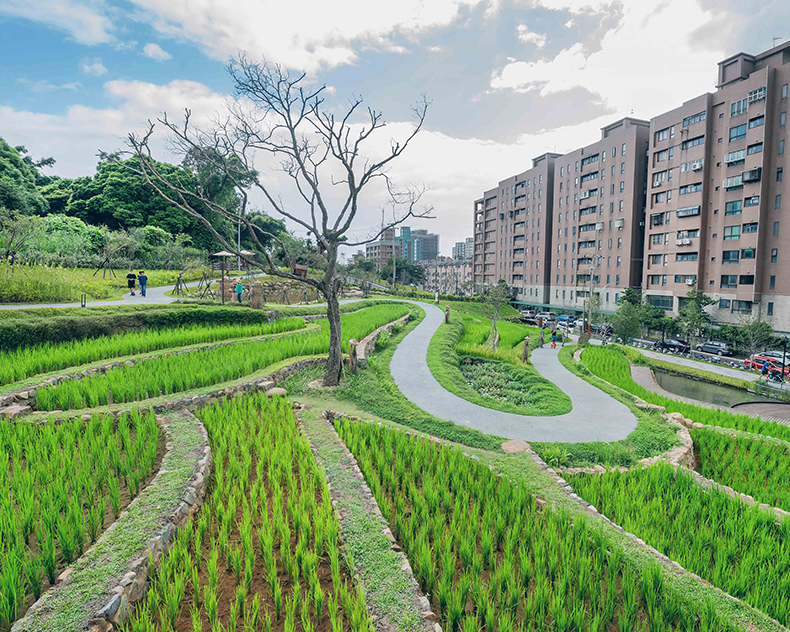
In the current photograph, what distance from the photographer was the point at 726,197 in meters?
36.3

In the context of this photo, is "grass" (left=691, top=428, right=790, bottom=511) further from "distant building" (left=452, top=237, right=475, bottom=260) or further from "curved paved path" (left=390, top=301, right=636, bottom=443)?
"distant building" (left=452, top=237, right=475, bottom=260)

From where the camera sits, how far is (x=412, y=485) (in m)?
5.52

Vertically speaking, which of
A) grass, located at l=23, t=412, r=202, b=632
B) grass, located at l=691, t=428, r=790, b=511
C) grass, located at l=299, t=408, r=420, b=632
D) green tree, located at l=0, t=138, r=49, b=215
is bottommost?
grass, located at l=691, t=428, r=790, b=511

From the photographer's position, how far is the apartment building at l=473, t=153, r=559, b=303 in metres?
60.4

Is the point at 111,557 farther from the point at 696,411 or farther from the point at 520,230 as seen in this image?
the point at 520,230

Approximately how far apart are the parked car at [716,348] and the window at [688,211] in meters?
13.3

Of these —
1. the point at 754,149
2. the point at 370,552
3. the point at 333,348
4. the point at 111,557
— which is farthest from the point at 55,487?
the point at 754,149

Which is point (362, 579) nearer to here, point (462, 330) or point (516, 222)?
point (462, 330)

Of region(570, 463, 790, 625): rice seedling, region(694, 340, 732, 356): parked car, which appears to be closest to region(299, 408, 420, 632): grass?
region(570, 463, 790, 625): rice seedling

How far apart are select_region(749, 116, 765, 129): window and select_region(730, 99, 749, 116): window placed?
127 centimetres

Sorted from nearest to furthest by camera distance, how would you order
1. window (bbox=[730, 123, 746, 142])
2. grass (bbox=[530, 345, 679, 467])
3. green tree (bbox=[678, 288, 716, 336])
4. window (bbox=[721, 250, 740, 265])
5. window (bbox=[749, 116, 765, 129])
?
grass (bbox=[530, 345, 679, 467])
window (bbox=[749, 116, 765, 129])
green tree (bbox=[678, 288, 716, 336])
window (bbox=[730, 123, 746, 142])
window (bbox=[721, 250, 740, 265])

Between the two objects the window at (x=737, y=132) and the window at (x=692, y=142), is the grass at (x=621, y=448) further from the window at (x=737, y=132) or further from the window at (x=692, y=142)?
the window at (x=692, y=142)

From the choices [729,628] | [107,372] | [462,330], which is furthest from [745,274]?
[107,372]

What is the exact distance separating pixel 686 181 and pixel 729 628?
46.6 metres
